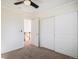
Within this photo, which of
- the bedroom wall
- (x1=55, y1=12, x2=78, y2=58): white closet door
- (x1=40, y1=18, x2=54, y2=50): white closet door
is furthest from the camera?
(x1=40, y1=18, x2=54, y2=50): white closet door

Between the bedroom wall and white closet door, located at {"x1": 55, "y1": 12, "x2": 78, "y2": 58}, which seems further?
the bedroom wall

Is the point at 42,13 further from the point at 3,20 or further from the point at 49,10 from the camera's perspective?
the point at 3,20

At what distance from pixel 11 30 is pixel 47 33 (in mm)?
2148

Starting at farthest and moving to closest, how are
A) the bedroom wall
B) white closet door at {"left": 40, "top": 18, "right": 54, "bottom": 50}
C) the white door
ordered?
1. the white door
2. white closet door at {"left": 40, "top": 18, "right": 54, "bottom": 50}
3. the bedroom wall

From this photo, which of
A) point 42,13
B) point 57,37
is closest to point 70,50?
point 57,37

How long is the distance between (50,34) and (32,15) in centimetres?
206

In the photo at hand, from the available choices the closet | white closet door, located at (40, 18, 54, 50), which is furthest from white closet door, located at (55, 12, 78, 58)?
white closet door, located at (40, 18, 54, 50)

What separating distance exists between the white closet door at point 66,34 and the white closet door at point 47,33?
0.37 metres

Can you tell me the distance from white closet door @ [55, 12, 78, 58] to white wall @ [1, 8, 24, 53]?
89.8 inches

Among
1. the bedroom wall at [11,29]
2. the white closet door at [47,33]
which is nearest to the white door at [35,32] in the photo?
the white closet door at [47,33]

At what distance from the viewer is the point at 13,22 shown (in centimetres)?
388

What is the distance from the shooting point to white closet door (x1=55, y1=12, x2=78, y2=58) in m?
2.93

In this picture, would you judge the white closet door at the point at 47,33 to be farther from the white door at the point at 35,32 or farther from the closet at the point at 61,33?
the white door at the point at 35,32

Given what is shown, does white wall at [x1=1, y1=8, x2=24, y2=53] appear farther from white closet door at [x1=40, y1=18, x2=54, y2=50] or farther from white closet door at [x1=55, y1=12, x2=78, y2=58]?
white closet door at [x1=55, y1=12, x2=78, y2=58]
